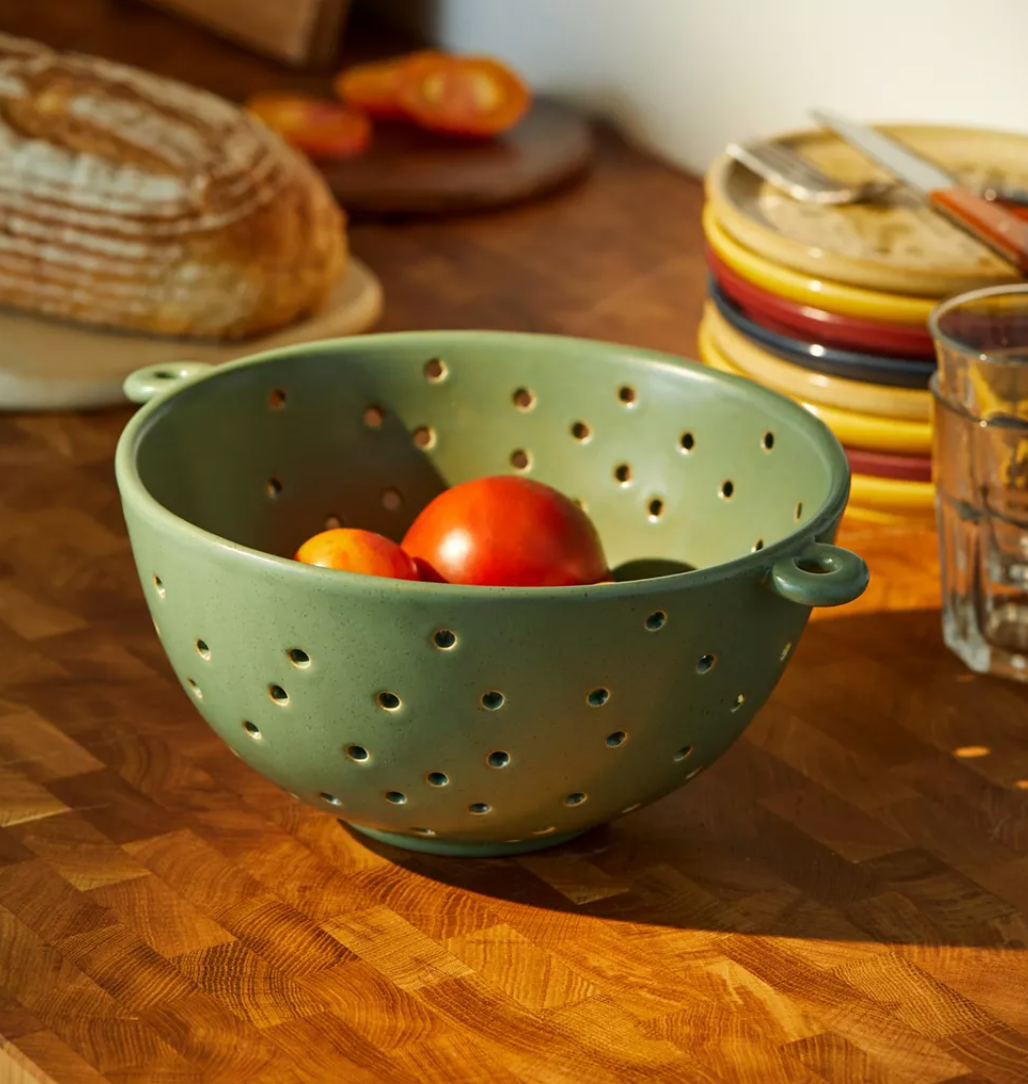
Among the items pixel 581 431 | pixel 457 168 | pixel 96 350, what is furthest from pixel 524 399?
pixel 457 168

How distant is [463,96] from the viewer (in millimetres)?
1568

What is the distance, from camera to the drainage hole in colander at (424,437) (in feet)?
2.64

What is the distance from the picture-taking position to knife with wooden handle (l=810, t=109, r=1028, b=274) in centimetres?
91

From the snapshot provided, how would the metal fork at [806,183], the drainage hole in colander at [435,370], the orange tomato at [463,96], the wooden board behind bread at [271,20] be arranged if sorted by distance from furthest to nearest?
the wooden board behind bread at [271,20], the orange tomato at [463,96], the metal fork at [806,183], the drainage hole in colander at [435,370]

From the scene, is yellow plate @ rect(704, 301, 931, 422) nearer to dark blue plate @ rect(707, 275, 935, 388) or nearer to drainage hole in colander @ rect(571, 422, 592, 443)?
dark blue plate @ rect(707, 275, 935, 388)

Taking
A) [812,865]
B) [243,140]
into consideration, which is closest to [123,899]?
[812,865]

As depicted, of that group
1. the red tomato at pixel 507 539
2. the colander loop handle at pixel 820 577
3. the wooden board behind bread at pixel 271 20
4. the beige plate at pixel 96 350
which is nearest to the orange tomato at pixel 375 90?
the wooden board behind bread at pixel 271 20

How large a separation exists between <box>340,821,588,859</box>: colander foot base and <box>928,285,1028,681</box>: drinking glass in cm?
28

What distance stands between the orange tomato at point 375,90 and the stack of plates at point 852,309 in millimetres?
663

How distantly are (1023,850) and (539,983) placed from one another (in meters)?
0.23

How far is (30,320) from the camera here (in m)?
1.21

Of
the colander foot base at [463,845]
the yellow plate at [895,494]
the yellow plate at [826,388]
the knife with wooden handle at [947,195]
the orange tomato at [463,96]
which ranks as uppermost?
the knife with wooden handle at [947,195]

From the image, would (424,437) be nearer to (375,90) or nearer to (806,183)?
(806,183)

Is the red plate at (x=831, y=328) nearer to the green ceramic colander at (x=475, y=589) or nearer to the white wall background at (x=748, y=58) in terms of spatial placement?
the green ceramic colander at (x=475, y=589)
